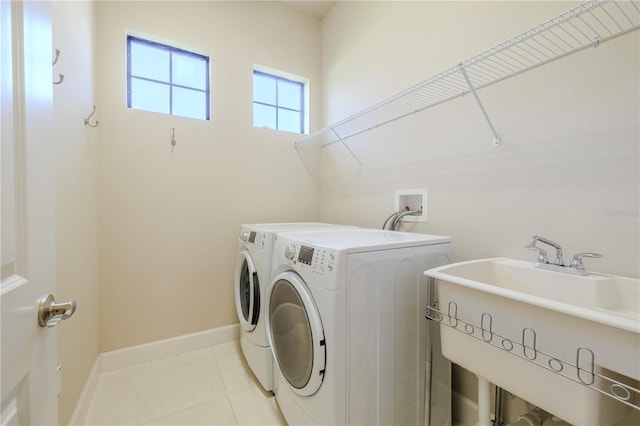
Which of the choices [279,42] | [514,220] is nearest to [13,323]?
[514,220]

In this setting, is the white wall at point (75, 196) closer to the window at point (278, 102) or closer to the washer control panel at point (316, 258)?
the washer control panel at point (316, 258)

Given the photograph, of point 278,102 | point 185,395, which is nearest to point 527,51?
point 278,102

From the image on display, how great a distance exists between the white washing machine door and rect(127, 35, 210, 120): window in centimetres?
Result: 168

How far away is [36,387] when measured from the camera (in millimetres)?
525

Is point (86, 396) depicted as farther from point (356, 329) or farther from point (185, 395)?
point (356, 329)

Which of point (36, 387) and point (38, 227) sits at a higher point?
point (38, 227)

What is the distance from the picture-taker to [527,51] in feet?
3.64

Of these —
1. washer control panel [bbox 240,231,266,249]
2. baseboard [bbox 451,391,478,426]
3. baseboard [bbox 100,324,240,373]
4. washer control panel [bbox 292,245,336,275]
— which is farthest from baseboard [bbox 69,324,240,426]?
baseboard [bbox 451,391,478,426]

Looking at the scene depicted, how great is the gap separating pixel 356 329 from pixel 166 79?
229cm

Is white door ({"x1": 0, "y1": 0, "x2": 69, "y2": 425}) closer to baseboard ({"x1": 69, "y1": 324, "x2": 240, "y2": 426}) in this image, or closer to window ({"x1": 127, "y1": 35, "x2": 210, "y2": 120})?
baseboard ({"x1": 69, "y1": 324, "x2": 240, "y2": 426})

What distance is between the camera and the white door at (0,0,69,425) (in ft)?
1.45

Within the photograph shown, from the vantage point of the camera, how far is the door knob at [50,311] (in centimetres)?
54

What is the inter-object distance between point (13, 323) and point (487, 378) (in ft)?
3.82

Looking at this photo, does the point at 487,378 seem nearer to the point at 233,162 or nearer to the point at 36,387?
the point at 36,387
